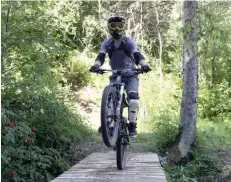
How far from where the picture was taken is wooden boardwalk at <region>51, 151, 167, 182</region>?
4.04 metres

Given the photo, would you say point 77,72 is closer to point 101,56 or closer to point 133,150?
point 133,150

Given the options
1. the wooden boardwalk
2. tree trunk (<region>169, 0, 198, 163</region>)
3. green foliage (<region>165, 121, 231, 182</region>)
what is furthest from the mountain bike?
tree trunk (<region>169, 0, 198, 163</region>)

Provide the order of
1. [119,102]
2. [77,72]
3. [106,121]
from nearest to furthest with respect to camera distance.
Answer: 1. [106,121]
2. [119,102]
3. [77,72]

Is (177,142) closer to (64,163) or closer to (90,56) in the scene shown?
(64,163)

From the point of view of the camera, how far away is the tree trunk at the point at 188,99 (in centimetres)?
631

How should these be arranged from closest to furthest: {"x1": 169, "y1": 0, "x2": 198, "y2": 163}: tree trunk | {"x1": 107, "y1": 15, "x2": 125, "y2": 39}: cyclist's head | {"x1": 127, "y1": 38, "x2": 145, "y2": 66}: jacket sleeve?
{"x1": 107, "y1": 15, "x2": 125, "y2": 39}: cyclist's head
{"x1": 127, "y1": 38, "x2": 145, "y2": 66}: jacket sleeve
{"x1": 169, "y1": 0, "x2": 198, "y2": 163}: tree trunk

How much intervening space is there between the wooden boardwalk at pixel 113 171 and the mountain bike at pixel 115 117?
0.23 meters

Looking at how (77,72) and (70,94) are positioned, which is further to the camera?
(77,72)

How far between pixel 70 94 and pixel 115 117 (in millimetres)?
6211

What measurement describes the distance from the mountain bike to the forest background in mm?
1152

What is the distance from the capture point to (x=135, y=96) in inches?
178

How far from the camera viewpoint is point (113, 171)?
14.9 feet

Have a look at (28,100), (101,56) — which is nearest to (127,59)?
(101,56)

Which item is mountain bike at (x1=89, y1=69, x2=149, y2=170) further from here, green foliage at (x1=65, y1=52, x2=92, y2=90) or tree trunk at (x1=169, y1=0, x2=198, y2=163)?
green foliage at (x1=65, y1=52, x2=92, y2=90)
